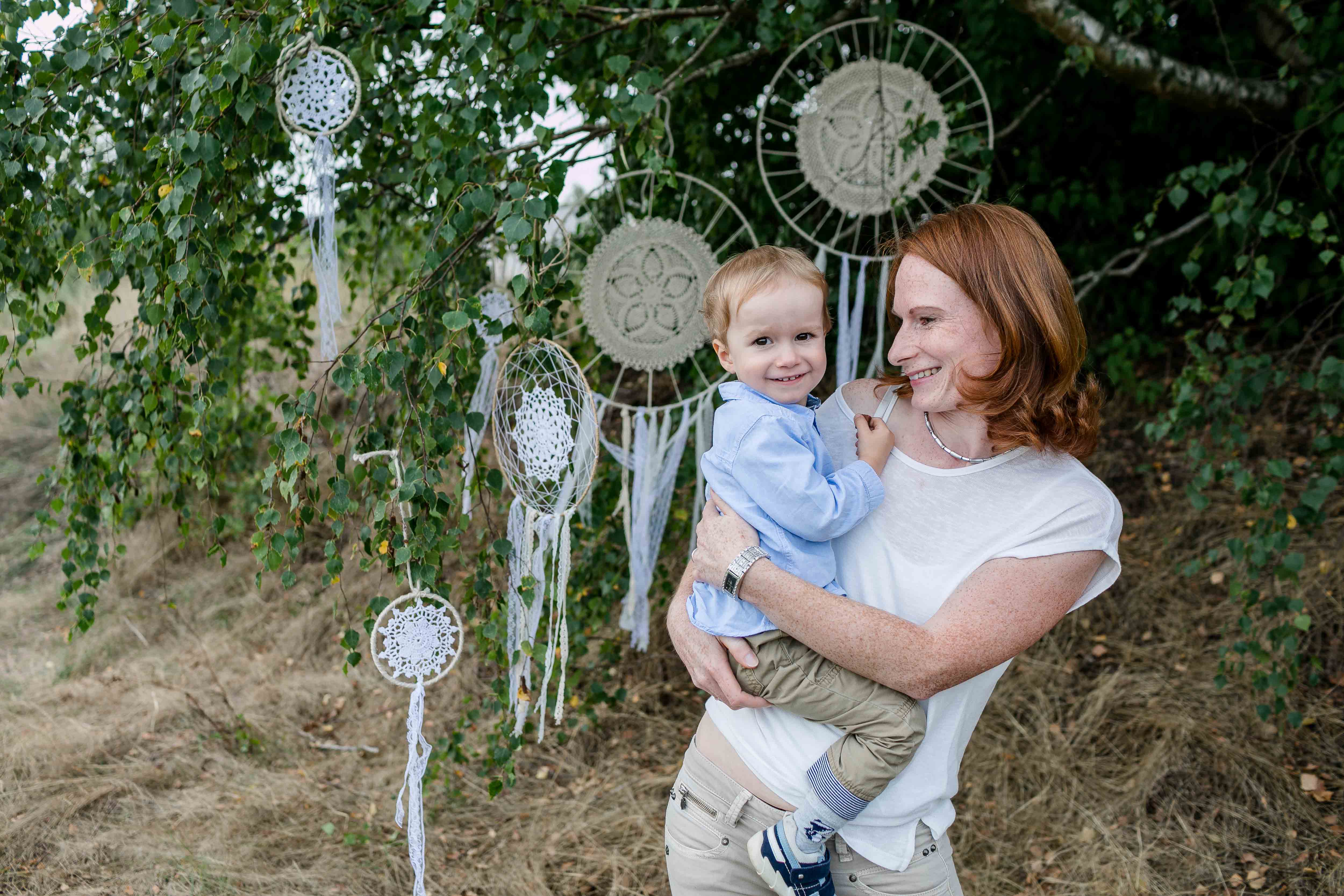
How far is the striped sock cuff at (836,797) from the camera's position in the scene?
1.21 metres

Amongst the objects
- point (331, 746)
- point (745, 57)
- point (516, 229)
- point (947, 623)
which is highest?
point (745, 57)

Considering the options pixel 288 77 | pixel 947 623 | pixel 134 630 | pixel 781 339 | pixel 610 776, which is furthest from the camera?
pixel 134 630

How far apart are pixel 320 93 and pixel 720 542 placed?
1.06m

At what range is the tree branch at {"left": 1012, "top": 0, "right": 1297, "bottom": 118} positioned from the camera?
218 centimetres

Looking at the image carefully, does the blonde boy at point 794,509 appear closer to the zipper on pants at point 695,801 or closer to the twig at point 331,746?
the zipper on pants at point 695,801

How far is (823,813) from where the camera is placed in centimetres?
121

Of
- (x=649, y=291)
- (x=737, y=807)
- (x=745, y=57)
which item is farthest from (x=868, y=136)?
(x=737, y=807)

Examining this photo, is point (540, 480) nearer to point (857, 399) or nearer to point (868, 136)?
point (857, 399)

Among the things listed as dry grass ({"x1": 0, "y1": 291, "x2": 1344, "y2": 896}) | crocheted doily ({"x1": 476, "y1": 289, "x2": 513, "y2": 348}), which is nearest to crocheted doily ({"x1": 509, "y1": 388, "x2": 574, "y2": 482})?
crocheted doily ({"x1": 476, "y1": 289, "x2": 513, "y2": 348})

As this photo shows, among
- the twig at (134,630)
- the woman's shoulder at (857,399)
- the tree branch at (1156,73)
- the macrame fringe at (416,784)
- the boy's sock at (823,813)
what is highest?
the tree branch at (1156,73)

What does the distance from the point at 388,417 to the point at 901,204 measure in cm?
131

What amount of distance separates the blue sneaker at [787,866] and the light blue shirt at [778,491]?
262 mm

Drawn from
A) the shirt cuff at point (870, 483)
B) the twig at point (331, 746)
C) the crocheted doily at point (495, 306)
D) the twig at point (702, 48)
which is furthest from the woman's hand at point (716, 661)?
the twig at point (331, 746)

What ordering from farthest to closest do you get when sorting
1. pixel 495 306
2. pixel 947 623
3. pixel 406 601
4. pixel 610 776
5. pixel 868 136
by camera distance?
pixel 610 776
pixel 868 136
pixel 495 306
pixel 406 601
pixel 947 623
